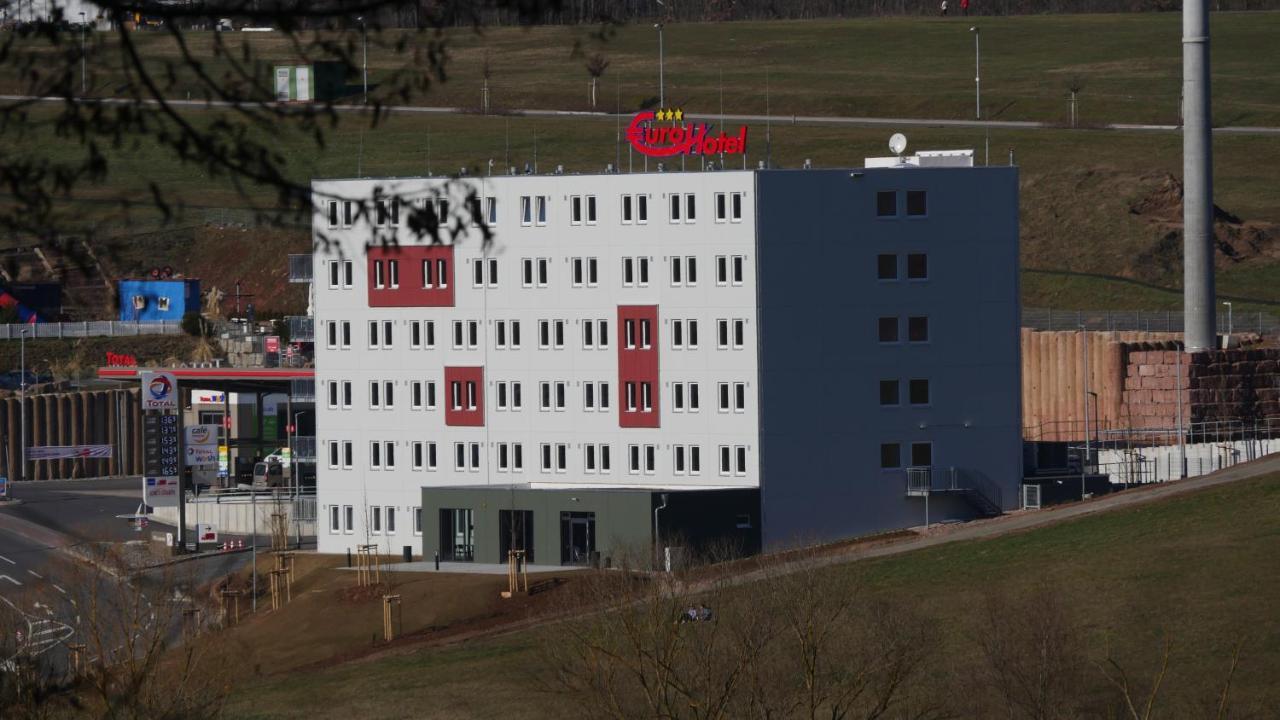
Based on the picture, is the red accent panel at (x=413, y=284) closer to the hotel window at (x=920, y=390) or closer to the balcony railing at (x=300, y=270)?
the balcony railing at (x=300, y=270)

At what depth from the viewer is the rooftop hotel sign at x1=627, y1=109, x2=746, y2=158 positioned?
104613 mm

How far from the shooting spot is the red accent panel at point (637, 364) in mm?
106500

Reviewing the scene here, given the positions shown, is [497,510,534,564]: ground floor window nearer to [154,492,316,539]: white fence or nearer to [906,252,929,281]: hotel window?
[154,492,316,539]: white fence

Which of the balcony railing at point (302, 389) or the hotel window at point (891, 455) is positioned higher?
the balcony railing at point (302, 389)

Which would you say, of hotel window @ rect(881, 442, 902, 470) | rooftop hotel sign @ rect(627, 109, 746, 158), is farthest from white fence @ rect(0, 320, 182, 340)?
hotel window @ rect(881, 442, 902, 470)

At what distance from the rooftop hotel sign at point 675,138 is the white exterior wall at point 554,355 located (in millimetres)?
1361

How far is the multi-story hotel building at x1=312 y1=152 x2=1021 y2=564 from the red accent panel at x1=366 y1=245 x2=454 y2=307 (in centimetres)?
55

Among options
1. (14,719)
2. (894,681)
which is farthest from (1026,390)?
(14,719)

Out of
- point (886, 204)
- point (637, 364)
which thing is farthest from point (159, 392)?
point (886, 204)

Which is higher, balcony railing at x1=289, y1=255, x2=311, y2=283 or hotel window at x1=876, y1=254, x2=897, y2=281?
balcony railing at x1=289, y1=255, x2=311, y2=283

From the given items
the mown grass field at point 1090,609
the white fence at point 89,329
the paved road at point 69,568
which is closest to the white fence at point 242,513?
the paved road at point 69,568

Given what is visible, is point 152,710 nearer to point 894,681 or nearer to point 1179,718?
point 894,681

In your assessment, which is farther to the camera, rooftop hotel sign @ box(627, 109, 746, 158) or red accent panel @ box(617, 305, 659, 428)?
red accent panel @ box(617, 305, 659, 428)

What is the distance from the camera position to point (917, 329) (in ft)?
347
